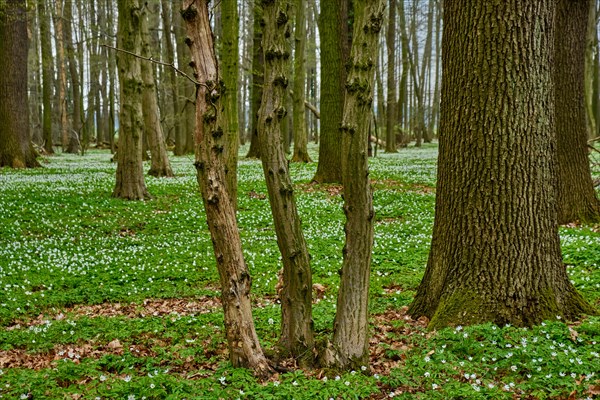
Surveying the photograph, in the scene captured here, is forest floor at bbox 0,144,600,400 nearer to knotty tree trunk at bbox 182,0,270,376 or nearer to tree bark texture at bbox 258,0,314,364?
knotty tree trunk at bbox 182,0,270,376

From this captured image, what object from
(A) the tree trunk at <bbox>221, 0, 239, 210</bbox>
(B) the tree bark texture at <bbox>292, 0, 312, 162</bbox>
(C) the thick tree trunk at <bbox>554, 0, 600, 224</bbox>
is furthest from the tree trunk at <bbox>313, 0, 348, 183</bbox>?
(A) the tree trunk at <bbox>221, 0, 239, 210</bbox>

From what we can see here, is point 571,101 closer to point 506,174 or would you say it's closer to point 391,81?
point 506,174

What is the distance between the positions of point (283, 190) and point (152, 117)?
55.5 feet

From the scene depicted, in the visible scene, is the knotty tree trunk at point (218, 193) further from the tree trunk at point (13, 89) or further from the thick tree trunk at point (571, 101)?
the tree trunk at point (13, 89)

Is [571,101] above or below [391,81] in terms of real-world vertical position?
below

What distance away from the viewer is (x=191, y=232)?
11.4m

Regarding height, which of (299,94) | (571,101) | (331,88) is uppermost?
(299,94)

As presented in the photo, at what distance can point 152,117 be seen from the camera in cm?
2011

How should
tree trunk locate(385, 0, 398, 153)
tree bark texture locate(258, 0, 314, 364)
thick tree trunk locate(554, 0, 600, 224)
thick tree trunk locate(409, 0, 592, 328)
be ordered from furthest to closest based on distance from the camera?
tree trunk locate(385, 0, 398, 153) < thick tree trunk locate(554, 0, 600, 224) < thick tree trunk locate(409, 0, 592, 328) < tree bark texture locate(258, 0, 314, 364)

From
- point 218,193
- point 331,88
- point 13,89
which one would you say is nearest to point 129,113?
point 331,88

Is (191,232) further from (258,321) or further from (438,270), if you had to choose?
(438,270)

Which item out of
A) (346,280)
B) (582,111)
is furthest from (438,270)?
(582,111)

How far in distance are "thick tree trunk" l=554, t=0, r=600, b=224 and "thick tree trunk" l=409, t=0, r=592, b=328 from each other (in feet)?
17.7

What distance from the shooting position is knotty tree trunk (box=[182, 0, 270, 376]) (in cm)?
420
